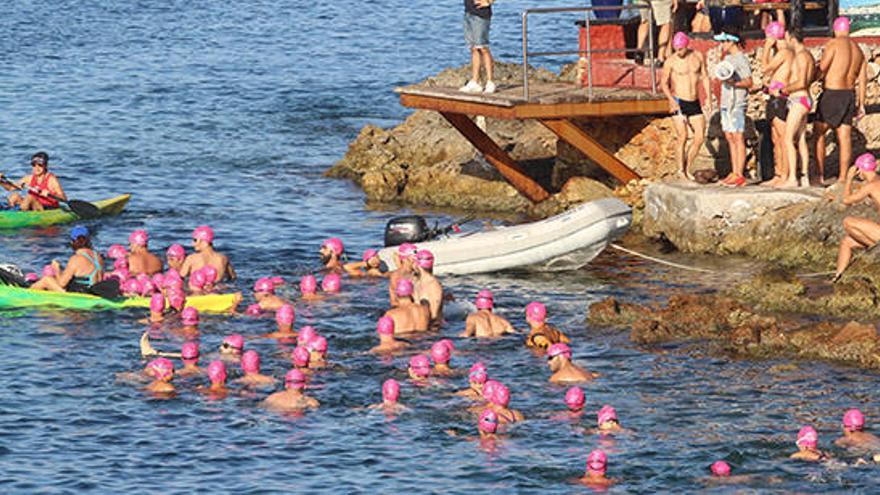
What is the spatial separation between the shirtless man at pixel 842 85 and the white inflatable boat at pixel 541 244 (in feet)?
10.8

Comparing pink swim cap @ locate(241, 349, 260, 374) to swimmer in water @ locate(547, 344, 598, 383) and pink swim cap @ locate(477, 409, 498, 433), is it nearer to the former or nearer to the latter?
pink swim cap @ locate(477, 409, 498, 433)

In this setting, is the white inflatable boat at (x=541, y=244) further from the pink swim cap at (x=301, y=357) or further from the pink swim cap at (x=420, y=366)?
the pink swim cap at (x=420, y=366)

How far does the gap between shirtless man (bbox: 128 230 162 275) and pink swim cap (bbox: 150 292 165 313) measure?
208 centimetres

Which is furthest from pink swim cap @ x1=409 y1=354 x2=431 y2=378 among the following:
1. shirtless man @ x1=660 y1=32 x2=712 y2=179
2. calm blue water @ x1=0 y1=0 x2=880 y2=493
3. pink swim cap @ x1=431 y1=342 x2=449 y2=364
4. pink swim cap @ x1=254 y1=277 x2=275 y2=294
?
shirtless man @ x1=660 y1=32 x2=712 y2=179

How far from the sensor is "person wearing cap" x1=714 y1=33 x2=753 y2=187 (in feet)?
84.7

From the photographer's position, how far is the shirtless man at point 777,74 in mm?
24875

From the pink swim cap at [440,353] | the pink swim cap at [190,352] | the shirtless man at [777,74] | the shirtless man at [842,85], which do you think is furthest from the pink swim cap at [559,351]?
the shirtless man at [842,85]

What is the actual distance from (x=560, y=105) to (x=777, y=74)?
395cm

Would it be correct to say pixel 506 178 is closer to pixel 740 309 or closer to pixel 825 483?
pixel 740 309

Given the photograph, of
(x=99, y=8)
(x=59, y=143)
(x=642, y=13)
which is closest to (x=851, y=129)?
(x=642, y=13)

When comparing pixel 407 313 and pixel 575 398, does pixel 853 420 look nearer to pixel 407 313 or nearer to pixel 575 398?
pixel 575 398

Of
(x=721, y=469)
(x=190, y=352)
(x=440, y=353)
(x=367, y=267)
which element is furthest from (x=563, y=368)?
(x=367, y=267)

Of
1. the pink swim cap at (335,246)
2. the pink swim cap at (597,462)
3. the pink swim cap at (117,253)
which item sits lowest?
the pink swim cap at (597,462)

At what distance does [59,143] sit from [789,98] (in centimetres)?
→ 2159
